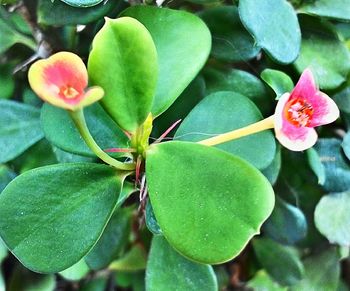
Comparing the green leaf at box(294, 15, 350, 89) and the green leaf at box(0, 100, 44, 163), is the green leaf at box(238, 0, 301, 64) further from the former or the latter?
the green leaf at box(0, 100, 44, 163)

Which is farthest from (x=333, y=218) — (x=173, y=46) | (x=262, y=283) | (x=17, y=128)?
(x=17, y=128)

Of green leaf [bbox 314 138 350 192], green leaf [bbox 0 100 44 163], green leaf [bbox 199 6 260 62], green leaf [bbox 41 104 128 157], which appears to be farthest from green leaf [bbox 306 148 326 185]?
green leaf [bbox 0 100 44 163]

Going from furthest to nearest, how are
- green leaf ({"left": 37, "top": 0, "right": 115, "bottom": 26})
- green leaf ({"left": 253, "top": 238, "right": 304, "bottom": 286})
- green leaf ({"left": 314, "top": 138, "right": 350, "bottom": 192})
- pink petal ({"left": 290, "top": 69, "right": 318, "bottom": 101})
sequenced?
green leaf ({"left": 253, "top": 238, "right": 304, "bottom": 286}), green leaf ({"left": 314, "top": 138, "right": 350, "bottom": 192}), green leaf ({"left": 37, "top": 0, "right": 115, "bottom": 26}), pink petal ({"left": 290, "top": 69, "right": 318, "bottom": 101})

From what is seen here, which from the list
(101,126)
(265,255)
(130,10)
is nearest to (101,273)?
(265,255)

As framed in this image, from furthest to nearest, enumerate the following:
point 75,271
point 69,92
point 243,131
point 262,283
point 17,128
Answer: point 262,283 → point 75,271 → point 17,128 → point 243,131 → point 69,92

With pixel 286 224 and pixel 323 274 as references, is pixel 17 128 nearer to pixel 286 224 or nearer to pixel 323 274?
pixel 286 224

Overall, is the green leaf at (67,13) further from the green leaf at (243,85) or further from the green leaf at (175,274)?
the green leaf at (175,274)
